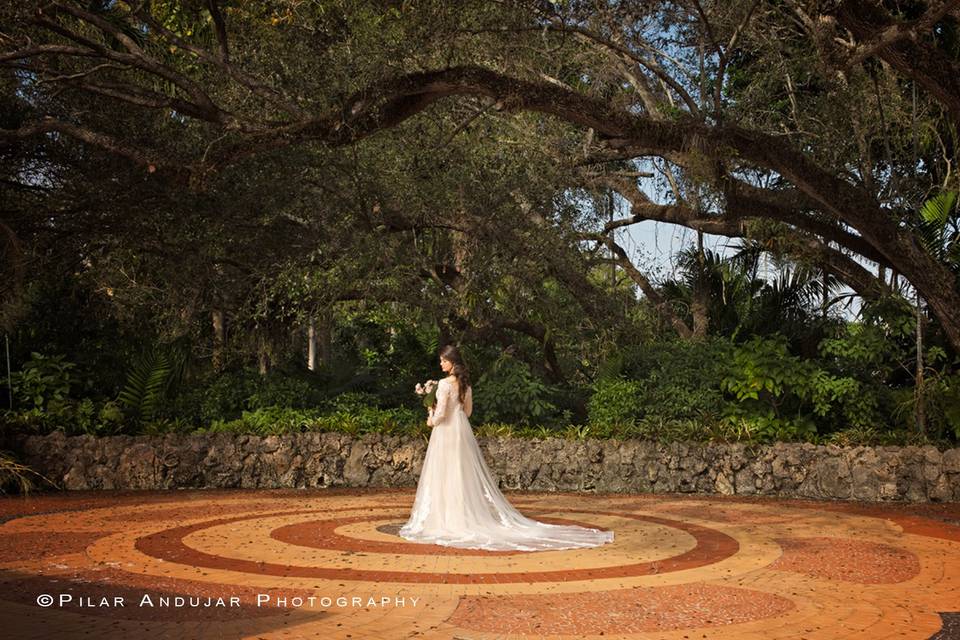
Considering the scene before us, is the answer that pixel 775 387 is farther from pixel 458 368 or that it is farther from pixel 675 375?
pixel 458 368

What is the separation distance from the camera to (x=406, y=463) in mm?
15422

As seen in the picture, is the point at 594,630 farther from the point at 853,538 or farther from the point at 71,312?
the point at 71,312

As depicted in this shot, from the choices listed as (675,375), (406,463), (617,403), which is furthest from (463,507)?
(675,375)

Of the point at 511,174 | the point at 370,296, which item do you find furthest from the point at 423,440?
the point at 511,174

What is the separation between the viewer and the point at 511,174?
15477 mm

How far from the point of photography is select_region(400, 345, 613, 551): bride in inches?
386

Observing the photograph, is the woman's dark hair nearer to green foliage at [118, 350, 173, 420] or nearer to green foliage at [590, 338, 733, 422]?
green foliage at [590, 338, 733, 422]

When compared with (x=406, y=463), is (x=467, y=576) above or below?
below

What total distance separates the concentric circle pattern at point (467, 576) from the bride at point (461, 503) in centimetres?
34

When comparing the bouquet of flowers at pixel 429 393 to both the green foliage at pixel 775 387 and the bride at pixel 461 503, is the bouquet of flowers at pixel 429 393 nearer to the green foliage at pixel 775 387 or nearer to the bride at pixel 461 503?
the bride at pixel 461 503

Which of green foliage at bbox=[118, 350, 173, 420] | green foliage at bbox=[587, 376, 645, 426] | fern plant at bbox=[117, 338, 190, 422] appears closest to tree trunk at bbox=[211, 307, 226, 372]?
fern plant at bbox=[117, 338, 190, 422]

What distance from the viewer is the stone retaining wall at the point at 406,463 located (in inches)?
568

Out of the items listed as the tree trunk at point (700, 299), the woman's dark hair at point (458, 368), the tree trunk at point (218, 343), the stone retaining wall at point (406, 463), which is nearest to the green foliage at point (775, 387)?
the stone retaining wall at point (406, 463)

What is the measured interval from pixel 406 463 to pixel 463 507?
535 cm
